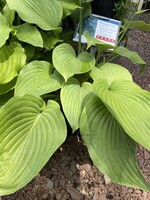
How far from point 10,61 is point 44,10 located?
303 millimetres

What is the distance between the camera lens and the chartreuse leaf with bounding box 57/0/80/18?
1.48 m

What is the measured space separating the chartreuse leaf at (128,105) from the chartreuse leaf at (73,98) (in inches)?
3.2

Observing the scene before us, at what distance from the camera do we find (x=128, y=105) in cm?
115

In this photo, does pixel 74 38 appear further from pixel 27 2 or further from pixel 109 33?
pixel 27 2

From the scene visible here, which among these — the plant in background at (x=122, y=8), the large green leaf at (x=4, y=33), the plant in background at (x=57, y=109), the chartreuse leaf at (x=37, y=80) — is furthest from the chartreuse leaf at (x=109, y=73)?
the plant in background at (x=122, y=8)

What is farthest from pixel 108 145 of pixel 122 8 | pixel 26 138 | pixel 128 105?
pixel 122 8

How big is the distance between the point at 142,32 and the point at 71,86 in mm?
1453

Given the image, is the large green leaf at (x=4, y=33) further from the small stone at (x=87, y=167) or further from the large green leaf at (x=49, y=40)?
the small stone at (x=87, y=167)

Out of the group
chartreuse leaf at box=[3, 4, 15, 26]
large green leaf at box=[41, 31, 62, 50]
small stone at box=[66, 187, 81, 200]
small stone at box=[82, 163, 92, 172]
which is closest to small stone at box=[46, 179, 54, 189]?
small stone at box=[66, 187, 81, 200]

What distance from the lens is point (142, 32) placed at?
8.32 feet

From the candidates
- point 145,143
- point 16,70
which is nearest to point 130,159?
point 145,143

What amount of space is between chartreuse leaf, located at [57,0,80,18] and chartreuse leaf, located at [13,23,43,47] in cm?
21

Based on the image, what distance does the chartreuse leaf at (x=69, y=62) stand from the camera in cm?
125

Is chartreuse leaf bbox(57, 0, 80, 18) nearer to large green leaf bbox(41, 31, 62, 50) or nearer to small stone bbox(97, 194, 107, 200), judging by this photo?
large green leaf bbox(41, 31, 62, 50)
